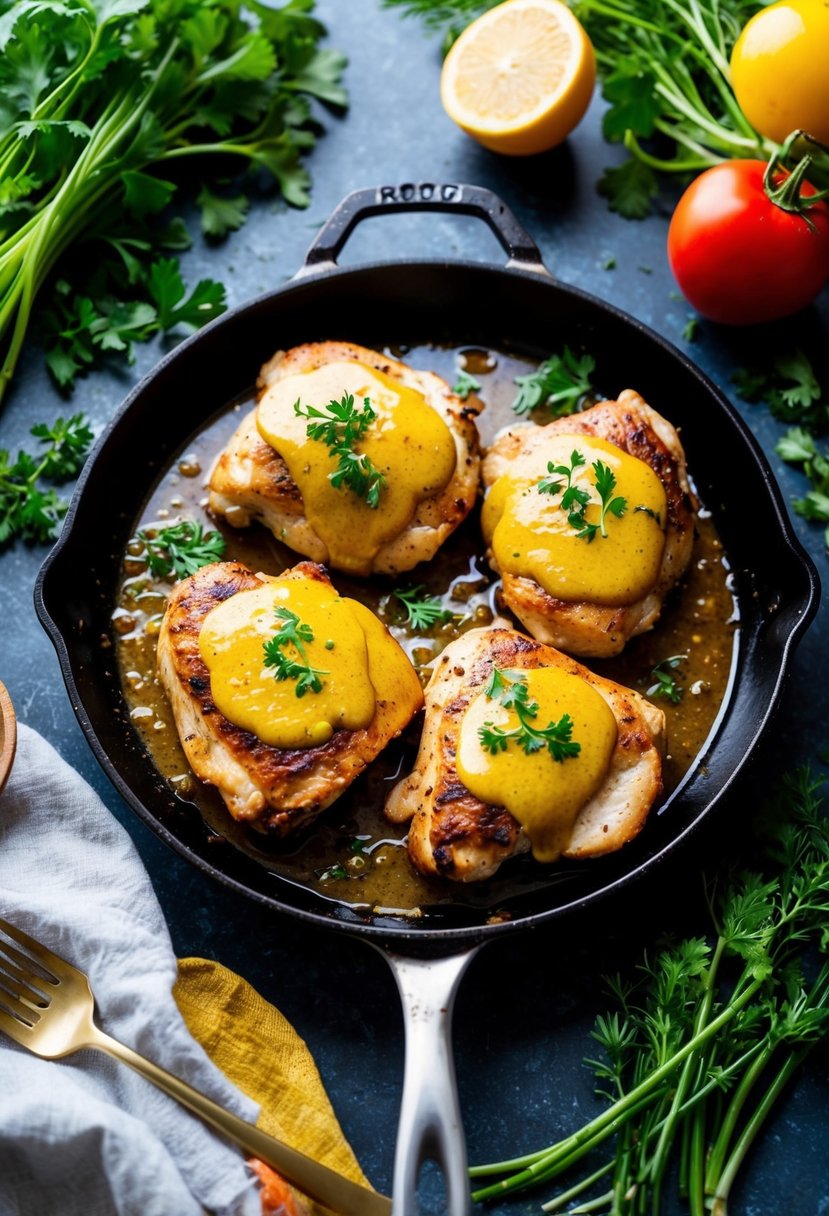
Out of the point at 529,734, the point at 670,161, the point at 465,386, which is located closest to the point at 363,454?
the point at 465,386

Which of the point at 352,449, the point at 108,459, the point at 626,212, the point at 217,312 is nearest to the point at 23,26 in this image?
the point at 217,312

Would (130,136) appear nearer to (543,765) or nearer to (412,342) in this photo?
(412,342)

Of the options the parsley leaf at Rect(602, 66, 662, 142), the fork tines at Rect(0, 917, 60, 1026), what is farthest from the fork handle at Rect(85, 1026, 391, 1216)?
the parsley leaf at Rect(602, 66, 662, 142)

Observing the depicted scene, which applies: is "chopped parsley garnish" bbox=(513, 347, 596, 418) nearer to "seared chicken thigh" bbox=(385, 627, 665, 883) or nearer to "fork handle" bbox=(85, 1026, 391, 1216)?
"seared chicken thigh" bbox=(385, 627, 665, 883)

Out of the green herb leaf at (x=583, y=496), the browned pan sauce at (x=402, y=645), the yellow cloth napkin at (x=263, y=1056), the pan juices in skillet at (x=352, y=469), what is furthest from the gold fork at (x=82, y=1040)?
the green herb leaf at (x=583, y=496)

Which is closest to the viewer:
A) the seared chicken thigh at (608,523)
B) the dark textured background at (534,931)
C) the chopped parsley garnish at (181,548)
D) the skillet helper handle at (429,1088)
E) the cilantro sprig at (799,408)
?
the skillet helper handle at (429,1088)

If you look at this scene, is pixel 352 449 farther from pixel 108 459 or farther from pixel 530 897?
pixel 530 897

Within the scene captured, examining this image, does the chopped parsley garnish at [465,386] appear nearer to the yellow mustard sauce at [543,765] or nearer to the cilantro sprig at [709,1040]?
the yellow mustard sauce at [543,765]
